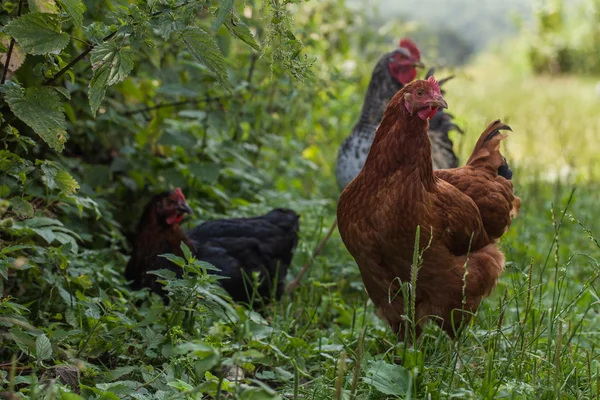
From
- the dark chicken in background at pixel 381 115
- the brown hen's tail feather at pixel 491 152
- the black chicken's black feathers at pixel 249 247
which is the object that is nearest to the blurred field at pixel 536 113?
the dark chicken in background at pixel 381 115

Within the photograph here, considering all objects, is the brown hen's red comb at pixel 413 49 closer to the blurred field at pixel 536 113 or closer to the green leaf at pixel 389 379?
the blurred field at pixel 536 113

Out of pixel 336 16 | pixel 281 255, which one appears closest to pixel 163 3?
pixel 281 255

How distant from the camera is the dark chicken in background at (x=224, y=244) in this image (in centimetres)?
382

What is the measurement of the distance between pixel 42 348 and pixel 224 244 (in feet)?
5.72

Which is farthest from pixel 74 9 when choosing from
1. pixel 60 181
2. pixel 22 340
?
pixel 22 340

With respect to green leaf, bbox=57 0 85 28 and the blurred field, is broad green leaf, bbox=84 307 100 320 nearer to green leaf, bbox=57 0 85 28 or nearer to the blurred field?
green leaf, bbox=57 0 85 28

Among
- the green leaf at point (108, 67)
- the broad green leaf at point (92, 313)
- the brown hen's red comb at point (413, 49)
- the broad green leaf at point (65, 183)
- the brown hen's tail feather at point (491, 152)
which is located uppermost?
the brown hen's red comb at point (413, 49)

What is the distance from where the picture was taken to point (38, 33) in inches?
85.0

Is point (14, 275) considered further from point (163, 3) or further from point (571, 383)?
point (571, 383)

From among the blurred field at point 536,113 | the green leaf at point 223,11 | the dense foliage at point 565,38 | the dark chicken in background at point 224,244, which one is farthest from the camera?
the dense foliage at point 565,38

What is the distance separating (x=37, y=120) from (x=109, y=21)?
1.40m

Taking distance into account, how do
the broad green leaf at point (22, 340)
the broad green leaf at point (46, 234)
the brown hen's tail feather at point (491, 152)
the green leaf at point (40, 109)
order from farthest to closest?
the brown hen's tail feather at point (491, 152) → the broad green leaf at point (46, 234) → the broad green leaf at point (22, 340) → the green leaf at point (40, 109)

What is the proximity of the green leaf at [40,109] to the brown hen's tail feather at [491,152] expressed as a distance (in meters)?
2.14

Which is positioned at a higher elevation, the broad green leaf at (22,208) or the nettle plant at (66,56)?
the nettle plant at (66,56)
